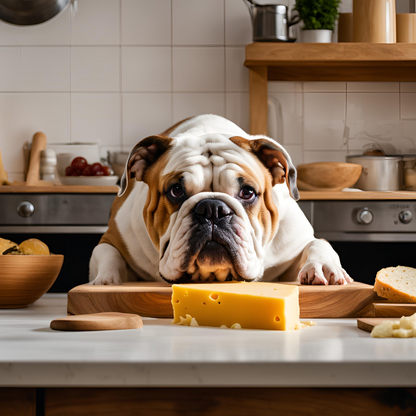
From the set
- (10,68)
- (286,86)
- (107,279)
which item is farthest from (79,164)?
(107,279)

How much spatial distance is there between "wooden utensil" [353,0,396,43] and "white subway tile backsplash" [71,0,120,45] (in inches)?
54.2

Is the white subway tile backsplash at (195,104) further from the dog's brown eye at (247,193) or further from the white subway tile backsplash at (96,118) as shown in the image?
the dog's brown eye at (247,193)

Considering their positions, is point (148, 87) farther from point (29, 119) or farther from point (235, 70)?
point (29, 119)

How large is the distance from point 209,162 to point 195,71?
7.03 feet

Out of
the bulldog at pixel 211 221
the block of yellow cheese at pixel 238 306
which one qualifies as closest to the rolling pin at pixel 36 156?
the bulldog at pixel 211 221

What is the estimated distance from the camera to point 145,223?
118 cm

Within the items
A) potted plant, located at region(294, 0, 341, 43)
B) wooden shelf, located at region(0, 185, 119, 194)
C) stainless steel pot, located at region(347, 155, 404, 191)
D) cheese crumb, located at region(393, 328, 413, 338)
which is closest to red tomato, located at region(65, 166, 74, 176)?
wooden shelf, located at region(0, 185, 119, 194)

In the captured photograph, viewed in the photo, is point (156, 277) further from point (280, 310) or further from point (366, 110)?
point (366, 110)

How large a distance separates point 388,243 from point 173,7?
1816mm

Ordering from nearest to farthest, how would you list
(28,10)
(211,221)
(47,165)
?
1. (211,221)
2. (28,10)
3. (47,165)

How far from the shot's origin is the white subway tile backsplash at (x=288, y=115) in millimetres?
3080

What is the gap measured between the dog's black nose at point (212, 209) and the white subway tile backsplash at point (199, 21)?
230cm

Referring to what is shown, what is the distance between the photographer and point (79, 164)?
256 cm

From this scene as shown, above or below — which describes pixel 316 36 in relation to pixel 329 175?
above
